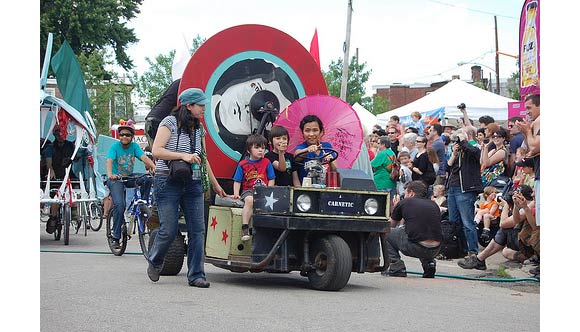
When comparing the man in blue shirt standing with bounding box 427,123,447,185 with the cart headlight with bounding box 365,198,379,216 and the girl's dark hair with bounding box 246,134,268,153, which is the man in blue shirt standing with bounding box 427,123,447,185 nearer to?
the cart headlight with bounding box 365,198,379,216

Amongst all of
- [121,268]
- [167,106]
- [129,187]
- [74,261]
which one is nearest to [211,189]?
[167,106]

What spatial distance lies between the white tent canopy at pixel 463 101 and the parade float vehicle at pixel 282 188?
1400cm

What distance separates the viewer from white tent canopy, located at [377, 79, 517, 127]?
2553 centimetres

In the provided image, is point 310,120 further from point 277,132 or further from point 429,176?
point 429,176

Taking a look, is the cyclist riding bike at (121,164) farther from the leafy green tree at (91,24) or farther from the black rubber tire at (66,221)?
the leafy green tree at (91,24)

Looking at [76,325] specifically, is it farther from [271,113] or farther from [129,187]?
[129,187]

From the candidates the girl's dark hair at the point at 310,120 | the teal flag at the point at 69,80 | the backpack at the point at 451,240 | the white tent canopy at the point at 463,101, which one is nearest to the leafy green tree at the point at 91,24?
the white tent canopy at the point at 463,101

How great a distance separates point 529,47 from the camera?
11906 millimetres

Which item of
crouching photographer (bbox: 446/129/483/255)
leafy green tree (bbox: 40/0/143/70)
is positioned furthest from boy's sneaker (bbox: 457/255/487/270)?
leafy green tree (bbox: 40/0/143/70)

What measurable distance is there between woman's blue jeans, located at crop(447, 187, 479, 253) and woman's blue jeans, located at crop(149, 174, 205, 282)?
16.0ft

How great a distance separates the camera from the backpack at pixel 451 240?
47.8 feet

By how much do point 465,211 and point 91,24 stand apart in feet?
116

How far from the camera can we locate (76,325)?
755cm

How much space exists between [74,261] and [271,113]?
140 inches
